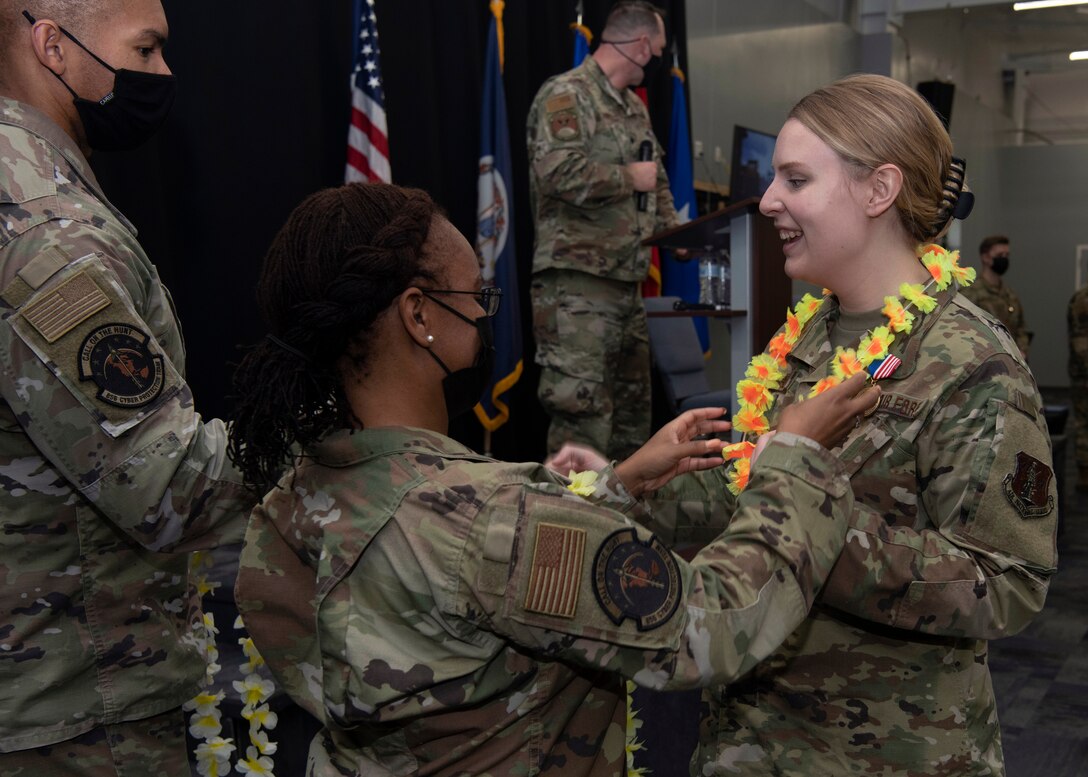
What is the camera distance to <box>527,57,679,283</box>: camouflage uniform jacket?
3891mm

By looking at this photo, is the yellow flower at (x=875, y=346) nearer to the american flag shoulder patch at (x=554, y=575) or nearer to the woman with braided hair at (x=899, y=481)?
the woman with braided hair at (x=899, y=481)

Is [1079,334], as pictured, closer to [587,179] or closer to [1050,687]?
[1050,687]

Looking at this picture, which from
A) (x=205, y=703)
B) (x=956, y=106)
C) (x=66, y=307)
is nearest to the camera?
(x=66, y=307)

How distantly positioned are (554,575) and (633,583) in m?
0.07

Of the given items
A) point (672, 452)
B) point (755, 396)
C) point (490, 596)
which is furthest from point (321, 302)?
point (755, 396)

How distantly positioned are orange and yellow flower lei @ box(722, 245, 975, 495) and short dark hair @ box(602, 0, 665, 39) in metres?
2.73

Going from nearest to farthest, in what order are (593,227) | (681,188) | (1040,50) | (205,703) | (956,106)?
(205,703), (593,227), (681,188), (956,106), (1040,50)

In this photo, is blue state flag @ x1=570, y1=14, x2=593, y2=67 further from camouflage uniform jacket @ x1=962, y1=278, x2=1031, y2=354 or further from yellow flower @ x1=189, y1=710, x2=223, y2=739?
yellow flower @ x1=189, y1=710, x2=223, y2=739

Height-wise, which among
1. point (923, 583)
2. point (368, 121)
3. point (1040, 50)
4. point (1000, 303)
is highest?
point (1040, 50)

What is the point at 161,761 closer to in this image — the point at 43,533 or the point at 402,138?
the point at 43,533

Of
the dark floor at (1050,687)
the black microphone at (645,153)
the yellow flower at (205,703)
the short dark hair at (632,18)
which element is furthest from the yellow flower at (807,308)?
the short dark hair at (632,18)

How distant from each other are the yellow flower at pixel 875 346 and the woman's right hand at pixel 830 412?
18cm

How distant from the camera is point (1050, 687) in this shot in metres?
3.41

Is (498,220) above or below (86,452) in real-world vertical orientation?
above
